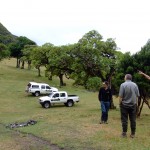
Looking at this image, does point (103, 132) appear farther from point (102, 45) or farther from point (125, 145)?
point (102, 45)

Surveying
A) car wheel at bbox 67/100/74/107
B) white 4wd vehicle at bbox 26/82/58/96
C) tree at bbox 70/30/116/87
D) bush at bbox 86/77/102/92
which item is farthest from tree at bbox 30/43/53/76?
bush at bbox 86/77/102/92

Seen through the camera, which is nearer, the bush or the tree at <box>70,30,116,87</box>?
the bush

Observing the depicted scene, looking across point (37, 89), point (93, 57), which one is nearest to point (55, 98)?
point (93, 57)

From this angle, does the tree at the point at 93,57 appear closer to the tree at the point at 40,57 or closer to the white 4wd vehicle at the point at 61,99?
the white 4wd vehicle at the point at 61,99

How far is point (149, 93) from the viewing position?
893 inches

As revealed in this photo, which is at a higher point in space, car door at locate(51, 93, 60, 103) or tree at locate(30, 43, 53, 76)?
tree at locate(30, 43, 53, 76)

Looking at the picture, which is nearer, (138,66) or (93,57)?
(138,66)

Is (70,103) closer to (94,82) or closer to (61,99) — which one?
(61,99)

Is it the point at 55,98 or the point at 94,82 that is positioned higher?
the point at 94,82

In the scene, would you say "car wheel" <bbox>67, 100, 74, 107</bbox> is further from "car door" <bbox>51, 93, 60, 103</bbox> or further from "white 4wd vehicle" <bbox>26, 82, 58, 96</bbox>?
"white 4wd vehicle" <bbox>26, 82, 58, 96</bbox>

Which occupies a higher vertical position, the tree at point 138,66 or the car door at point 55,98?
the tree at point 138,66

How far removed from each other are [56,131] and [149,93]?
28.9ft

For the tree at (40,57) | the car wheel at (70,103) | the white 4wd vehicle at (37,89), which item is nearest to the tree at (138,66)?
the car wheel at (70,103)

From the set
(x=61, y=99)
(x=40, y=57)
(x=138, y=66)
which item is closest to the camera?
(x=138, y=66)
